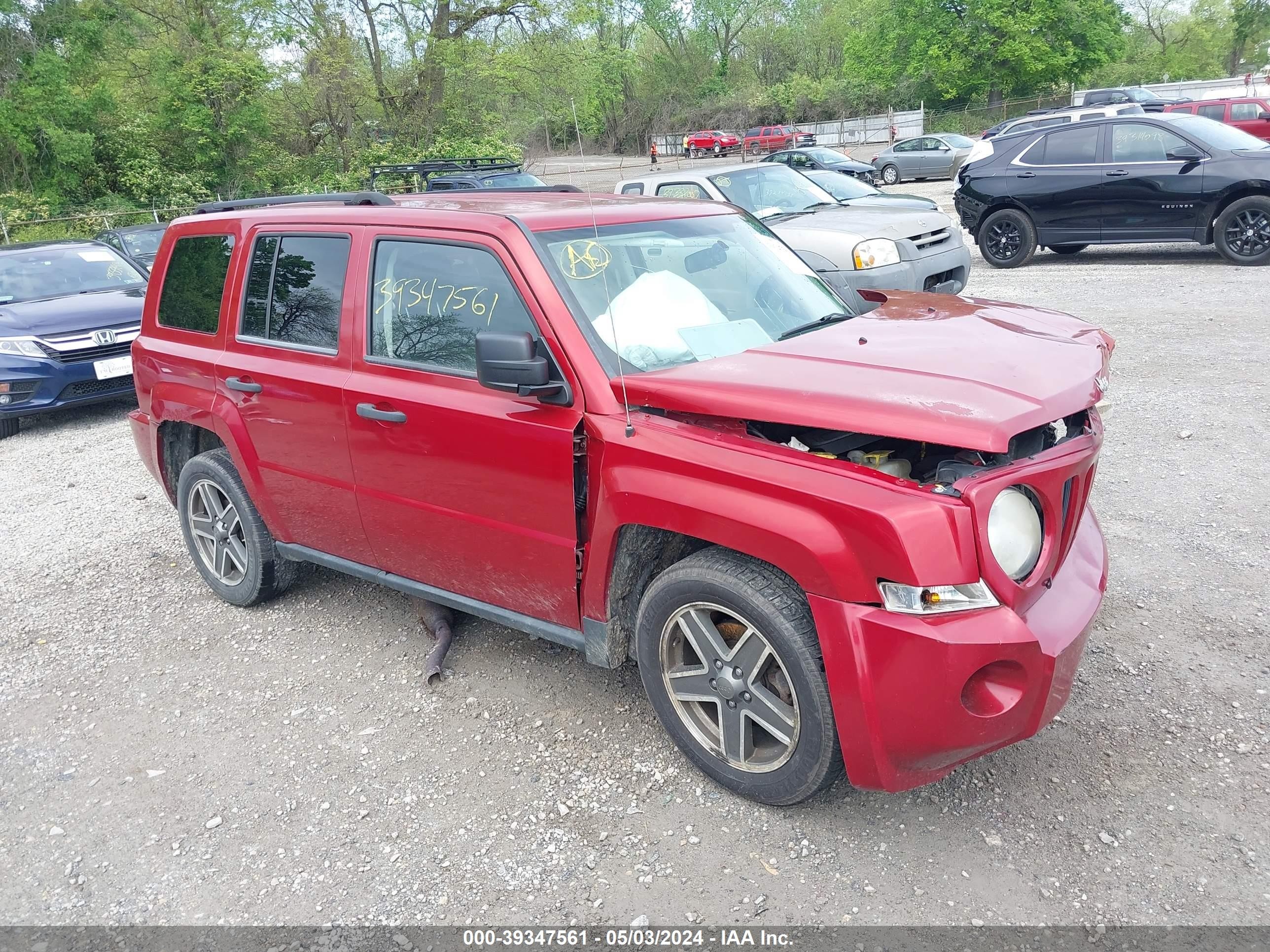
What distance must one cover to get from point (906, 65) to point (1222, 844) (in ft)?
173

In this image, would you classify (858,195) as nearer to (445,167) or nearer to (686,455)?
(445,167)

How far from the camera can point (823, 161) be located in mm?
24781

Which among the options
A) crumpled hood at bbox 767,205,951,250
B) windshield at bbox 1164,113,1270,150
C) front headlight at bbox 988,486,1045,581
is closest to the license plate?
crumpled hood at bbox 767,205,951,250

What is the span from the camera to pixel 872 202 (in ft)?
36.4

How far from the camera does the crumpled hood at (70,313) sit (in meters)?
8.70

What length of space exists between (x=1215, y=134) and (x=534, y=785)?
11728 mm

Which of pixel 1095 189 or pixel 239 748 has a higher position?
pixel 1095 189

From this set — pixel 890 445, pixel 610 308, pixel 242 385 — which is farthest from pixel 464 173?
pixel 890 445

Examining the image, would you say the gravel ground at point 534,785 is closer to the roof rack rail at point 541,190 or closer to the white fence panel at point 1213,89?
the roof rack rail at point 541,190

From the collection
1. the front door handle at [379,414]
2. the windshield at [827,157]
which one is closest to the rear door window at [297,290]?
the front door handle at [379,414]

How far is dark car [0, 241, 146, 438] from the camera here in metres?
8.55

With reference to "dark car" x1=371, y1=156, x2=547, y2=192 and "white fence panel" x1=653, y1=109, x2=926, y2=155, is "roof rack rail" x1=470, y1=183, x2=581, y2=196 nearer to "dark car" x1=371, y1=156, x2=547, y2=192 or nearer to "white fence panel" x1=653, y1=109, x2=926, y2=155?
"dark car" x1=371, y1=156, x2=547, y2=192

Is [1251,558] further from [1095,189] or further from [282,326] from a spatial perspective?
[1095,189]

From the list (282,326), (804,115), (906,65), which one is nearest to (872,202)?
(282,326)
